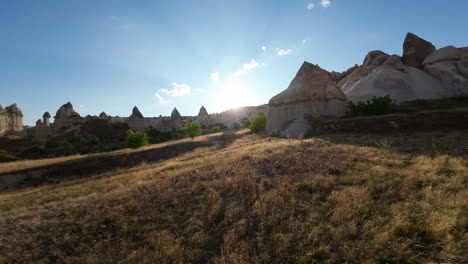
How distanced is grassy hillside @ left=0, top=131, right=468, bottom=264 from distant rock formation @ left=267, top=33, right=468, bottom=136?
19420mm

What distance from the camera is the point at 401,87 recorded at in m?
33.4

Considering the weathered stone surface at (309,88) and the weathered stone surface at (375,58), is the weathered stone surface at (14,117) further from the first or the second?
the weathered stone surface at (375,58)

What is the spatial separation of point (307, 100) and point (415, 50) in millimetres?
29099

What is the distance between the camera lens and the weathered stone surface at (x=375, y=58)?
145 ft

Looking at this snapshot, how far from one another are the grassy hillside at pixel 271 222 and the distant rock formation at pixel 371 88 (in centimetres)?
1942

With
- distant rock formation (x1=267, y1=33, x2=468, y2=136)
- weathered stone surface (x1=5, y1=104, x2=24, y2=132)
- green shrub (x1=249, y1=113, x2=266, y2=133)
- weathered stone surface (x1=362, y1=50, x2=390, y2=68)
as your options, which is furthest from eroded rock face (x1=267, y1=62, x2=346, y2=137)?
weathered stone surface (x1=5, y1=104, x2=24, y2=132)

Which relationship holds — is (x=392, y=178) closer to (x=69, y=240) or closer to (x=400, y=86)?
(x=69, y=240)

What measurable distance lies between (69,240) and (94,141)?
50.3 meters

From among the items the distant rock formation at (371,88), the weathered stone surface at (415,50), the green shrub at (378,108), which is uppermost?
the weathered stone surface at (415,50)

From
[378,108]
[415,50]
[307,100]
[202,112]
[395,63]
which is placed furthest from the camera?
[202,112]

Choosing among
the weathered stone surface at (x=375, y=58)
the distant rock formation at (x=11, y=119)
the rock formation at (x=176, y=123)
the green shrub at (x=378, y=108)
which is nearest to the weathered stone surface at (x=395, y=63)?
the weathered stone surface at (x=375, y=58)

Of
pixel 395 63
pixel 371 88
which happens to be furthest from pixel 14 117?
pixel 395 63

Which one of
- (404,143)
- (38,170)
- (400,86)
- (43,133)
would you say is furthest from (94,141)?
(400,86)

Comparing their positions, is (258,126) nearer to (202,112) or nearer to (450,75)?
(450,75)
